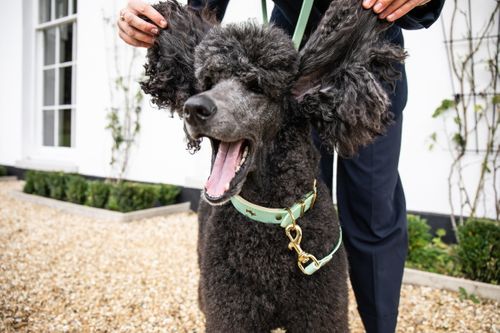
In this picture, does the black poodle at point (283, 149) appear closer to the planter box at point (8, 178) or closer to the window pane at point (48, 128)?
the window pane at point (48, 128)

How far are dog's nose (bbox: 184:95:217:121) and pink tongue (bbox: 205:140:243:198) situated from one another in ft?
0.58

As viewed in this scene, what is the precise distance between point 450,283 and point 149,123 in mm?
5034

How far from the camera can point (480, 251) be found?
9.34 ft

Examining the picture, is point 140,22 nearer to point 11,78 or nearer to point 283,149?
point 283,149

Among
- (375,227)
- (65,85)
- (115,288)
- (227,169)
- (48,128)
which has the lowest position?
(115,288)

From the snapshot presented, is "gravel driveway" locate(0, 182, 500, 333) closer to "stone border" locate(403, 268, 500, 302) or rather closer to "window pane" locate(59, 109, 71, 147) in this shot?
"stone border" locate(403, 268, 500, 302)

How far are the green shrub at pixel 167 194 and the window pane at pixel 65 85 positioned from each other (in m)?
3.90

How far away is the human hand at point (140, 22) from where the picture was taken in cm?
147

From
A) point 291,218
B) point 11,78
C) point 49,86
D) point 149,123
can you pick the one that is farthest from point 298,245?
point 11,78

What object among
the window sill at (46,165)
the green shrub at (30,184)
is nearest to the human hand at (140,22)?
the green shrub at (30,184)

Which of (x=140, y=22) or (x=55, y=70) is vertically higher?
(x=55, y=70)

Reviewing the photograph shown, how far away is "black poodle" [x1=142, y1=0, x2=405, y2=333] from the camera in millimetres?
1230

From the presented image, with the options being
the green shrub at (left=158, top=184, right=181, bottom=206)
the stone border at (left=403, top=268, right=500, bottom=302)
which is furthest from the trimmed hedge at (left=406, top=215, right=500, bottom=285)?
the green shrub at (left=158, top=184, right=181, bottom=206)

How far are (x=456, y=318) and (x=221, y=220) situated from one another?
79.8 inches
